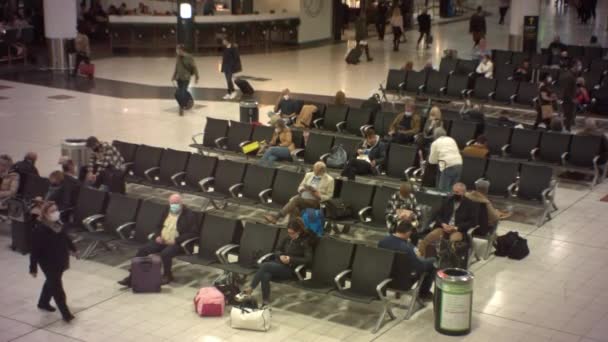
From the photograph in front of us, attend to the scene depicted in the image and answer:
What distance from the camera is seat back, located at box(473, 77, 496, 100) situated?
21.0 m

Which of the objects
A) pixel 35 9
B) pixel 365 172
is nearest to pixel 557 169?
pixel 365 172

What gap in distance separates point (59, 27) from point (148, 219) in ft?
59.0

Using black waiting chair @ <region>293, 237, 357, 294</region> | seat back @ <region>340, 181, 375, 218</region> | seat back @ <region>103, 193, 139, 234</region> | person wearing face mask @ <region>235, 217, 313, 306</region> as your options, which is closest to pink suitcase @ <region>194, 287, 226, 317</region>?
person wearing face mask @ <region>235, 217, 313, 306</region>

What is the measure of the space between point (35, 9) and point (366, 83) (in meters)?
15.5

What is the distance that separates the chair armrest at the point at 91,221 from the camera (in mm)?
12906

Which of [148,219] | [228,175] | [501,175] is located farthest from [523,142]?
[148,219]

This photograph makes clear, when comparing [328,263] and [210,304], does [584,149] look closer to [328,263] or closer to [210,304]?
[328,263]

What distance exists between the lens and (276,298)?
37.9 ft

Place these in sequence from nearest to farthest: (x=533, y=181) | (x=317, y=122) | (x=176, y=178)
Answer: (x=533, y=181)
(x=176, y=178)
(x=317, y=122)

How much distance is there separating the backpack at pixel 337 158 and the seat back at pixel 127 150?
10.4 feet

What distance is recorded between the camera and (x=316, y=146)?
52.5 ft

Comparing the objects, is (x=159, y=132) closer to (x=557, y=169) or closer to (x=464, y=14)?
(x=557, y=169)

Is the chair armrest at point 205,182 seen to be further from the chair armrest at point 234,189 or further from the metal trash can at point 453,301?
the metal trash can at point 453,301

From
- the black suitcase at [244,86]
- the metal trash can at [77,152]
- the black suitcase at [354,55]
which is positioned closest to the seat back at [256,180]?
the metal trash can at [77,152]
